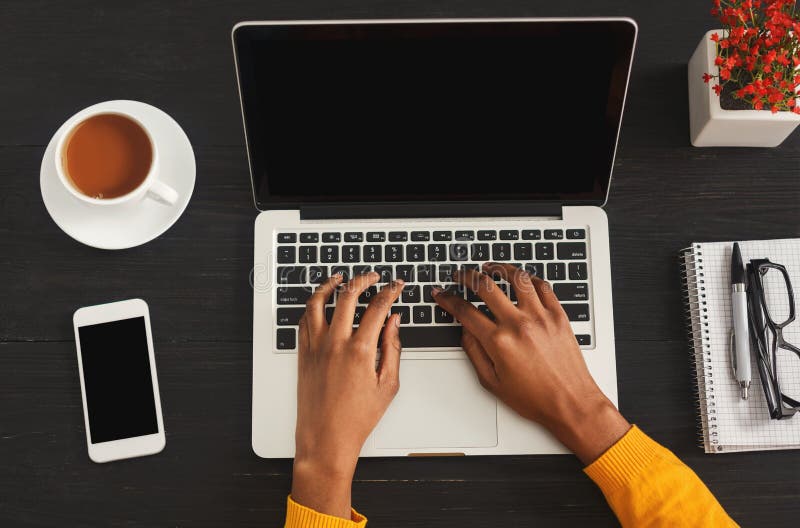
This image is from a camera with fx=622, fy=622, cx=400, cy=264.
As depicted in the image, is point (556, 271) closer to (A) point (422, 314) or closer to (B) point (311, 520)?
(A) point (422, 314)

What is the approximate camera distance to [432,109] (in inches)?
29.9

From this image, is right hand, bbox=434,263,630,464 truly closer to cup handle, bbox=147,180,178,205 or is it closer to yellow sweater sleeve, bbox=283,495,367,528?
yellow sweater sleeve, bbox=283,495,367,528

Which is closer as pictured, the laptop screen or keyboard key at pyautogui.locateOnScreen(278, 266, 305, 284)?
the laptop screen

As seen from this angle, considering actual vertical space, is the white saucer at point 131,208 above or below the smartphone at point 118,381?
above

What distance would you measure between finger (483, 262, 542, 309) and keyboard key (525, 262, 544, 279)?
0.04ft

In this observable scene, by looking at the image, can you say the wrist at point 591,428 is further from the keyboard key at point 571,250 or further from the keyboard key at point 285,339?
the keyboard key at point 285,339

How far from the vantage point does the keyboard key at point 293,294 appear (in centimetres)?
83

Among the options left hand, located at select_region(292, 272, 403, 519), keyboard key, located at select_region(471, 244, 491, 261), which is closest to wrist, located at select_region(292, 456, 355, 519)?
left hand, located at select_region(292, 272, 403, 519)

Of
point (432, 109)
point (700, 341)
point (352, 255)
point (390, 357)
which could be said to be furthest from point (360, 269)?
point (700, 341)

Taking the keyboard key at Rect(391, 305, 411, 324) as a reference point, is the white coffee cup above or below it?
above

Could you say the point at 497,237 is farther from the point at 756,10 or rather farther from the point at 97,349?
the point at 97,349

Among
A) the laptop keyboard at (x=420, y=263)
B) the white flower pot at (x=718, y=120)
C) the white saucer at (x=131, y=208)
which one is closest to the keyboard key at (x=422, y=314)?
the laptop keyboard at (x=420, y=263)

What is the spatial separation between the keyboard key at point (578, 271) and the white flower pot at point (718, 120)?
0.25 m

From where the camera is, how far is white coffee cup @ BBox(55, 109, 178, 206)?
0.77 m
